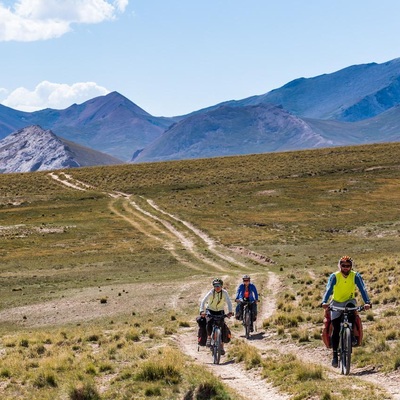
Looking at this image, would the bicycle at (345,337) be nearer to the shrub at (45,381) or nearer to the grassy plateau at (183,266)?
the grassy plateau at (183,266)

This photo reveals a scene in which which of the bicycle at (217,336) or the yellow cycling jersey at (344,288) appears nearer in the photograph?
the yellow cycling jersey at (344,288)

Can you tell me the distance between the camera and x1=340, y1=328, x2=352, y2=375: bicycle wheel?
16.1 meters

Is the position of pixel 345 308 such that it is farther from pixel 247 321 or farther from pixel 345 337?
pixel 247 321

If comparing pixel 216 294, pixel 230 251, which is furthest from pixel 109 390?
pixel 230 251

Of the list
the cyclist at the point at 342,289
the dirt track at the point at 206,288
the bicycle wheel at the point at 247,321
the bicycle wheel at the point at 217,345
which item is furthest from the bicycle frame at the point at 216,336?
the bicycle wheel at the point at 247,321

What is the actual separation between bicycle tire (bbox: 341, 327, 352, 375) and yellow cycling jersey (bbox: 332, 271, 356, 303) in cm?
85

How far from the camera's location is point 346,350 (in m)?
16.3

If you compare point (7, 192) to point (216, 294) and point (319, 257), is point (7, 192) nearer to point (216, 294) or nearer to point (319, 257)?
point (319, 257)

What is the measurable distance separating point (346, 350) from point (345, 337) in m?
0.36

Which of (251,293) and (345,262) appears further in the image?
(251,293)

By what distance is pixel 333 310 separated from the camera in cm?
1661

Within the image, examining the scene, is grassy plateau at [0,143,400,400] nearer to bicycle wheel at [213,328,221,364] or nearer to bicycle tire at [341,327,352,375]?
bicycle tire at [341,327,352,375]

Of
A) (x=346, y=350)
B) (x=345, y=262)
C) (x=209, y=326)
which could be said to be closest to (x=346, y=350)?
(x=346, y=350)

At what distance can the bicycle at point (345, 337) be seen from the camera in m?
16.2
